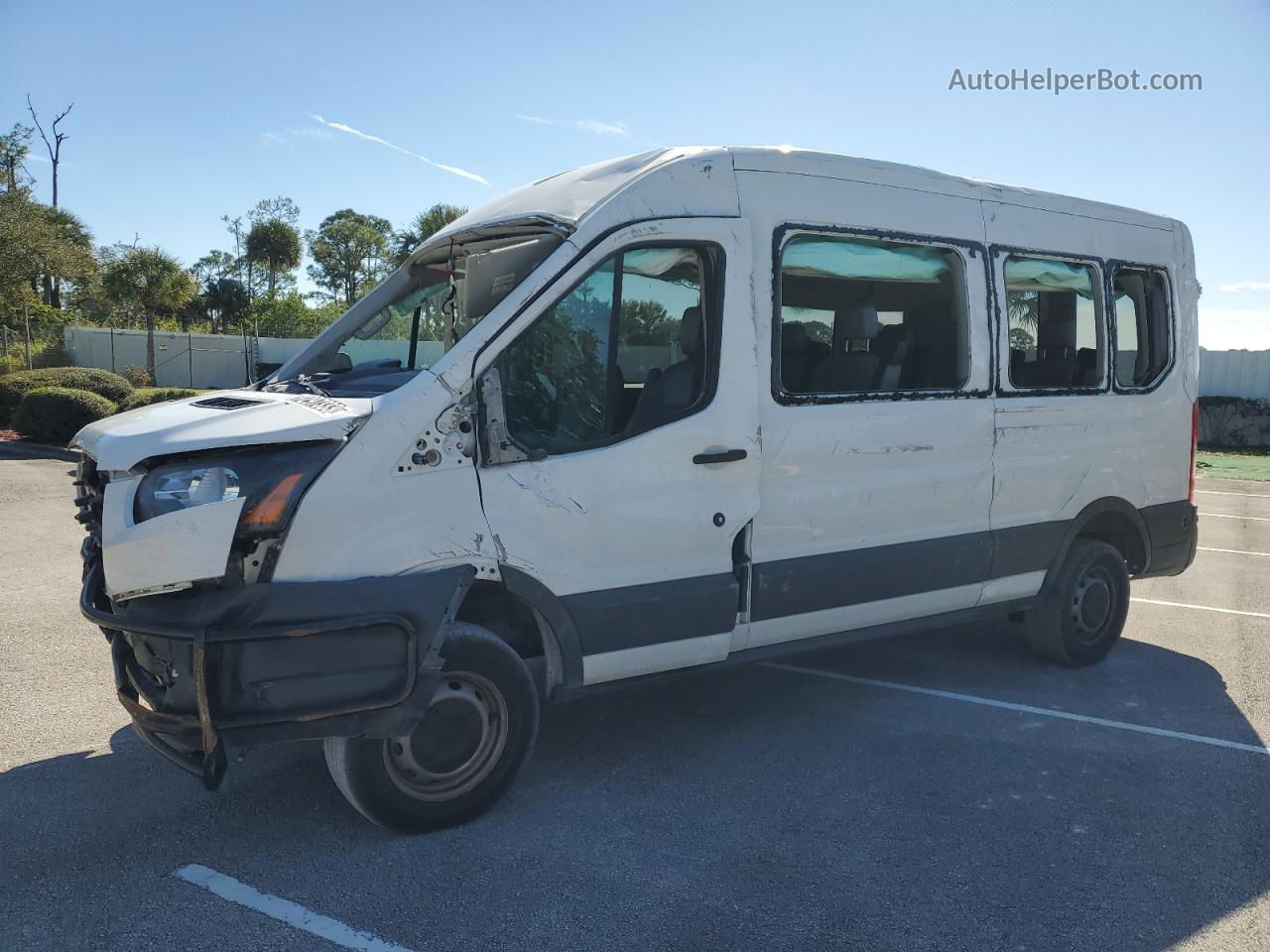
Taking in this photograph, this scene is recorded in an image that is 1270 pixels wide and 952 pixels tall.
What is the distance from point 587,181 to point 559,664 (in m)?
2.04

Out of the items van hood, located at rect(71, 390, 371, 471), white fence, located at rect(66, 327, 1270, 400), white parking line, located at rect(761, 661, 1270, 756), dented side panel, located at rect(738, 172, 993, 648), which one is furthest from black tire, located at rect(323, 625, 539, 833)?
white fence, located at rect(66, 327, 1270, 400)

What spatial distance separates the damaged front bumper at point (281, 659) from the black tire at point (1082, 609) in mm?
4057

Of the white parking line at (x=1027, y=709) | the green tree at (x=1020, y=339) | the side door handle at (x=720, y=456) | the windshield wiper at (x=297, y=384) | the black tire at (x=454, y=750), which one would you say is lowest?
the white parking line at (x=1027, y=709)

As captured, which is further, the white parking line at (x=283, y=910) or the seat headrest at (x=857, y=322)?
the seat headrest at (x=857, y=322)

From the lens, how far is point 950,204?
534cm

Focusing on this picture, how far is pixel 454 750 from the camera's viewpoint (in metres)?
3.80

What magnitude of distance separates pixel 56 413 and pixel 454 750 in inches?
676

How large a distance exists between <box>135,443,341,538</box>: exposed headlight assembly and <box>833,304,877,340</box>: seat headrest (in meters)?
2.82

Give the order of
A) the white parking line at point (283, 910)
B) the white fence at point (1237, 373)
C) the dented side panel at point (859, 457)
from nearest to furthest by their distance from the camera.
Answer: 1. the white parking line at point (283, 910)
2. the dented side panel at point (859, 457)
3. the white fence at point (1237, 373)

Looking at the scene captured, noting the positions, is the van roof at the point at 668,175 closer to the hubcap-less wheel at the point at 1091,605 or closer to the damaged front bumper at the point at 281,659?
the damaged front bumper at the point at 281,659

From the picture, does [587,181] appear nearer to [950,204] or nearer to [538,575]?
[538,575]

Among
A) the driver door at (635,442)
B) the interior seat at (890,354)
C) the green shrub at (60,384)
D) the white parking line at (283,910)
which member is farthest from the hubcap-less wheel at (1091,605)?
the green shrub at (60,384)

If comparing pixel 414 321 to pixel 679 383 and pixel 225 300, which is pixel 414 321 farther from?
pixel 225 300

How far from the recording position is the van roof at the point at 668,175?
423 cm
